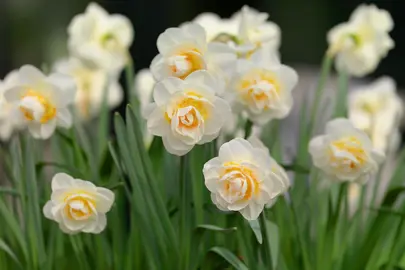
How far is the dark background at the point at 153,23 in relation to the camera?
243 cm

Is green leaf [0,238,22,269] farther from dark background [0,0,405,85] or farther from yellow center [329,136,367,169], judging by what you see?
dark background [0,0,405,85]

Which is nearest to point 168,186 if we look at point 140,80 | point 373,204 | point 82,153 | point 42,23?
point 82,153

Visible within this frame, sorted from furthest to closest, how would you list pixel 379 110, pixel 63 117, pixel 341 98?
pixel 379 110 → pixel 341 98 → pixel 63 117

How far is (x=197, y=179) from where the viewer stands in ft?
1.76

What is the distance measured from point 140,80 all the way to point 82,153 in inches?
11.7

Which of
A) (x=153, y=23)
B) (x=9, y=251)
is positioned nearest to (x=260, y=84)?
(x=9, y=251)

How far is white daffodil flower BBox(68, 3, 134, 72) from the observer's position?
72cm

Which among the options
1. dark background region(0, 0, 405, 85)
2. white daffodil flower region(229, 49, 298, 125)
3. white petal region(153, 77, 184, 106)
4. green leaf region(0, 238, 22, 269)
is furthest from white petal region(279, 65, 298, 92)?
dark background region(0, 0, 405, 85)

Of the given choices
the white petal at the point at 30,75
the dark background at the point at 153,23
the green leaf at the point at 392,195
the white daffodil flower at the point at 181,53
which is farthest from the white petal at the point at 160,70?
the dark background at the point at 153,23

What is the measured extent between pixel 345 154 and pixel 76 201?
0.18 metres

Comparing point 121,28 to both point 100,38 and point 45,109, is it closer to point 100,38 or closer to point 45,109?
point 100,38

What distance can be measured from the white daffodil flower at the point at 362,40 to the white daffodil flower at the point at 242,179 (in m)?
0.32

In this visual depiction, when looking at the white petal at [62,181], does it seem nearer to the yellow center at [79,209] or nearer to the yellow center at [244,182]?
the yellow center at [79,209]

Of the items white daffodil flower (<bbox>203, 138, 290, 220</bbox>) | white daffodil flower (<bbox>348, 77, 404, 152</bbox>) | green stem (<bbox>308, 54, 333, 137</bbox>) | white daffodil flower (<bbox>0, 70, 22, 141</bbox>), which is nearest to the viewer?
white daffodil flower (<bbox>203, 138, 290, 220</bbox>)
